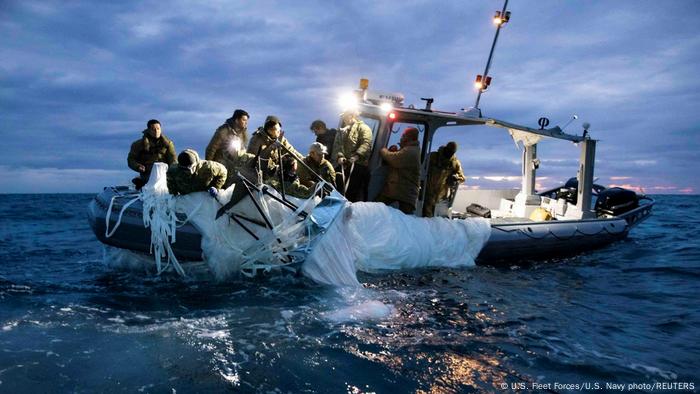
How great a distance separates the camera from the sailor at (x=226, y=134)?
627cm

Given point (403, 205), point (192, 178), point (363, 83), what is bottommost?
point (403, 205)

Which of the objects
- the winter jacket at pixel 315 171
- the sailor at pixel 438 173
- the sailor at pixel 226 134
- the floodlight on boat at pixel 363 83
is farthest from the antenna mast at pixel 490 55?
the sailor at pixel 226 134


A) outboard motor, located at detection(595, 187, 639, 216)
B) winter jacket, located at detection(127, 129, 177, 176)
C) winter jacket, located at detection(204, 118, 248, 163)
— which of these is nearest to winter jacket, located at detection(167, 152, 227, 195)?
winter jacket, located at detection(204, 118, 248, 163)

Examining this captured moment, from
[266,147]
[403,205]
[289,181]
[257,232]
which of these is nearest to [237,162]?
[266,147]

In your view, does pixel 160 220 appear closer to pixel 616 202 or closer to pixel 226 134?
pixel 226 134

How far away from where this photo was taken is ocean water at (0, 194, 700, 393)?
132 inches

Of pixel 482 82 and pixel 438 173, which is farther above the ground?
pixel 482 82

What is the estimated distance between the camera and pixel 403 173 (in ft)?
23.4

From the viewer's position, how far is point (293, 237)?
566cm

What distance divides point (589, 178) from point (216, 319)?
8233mm

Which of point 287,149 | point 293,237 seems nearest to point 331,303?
point 293,237

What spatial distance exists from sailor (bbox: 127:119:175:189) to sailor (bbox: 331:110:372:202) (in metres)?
2.73

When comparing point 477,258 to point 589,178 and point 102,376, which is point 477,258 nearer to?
point 589,178

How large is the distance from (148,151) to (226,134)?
1.48m
